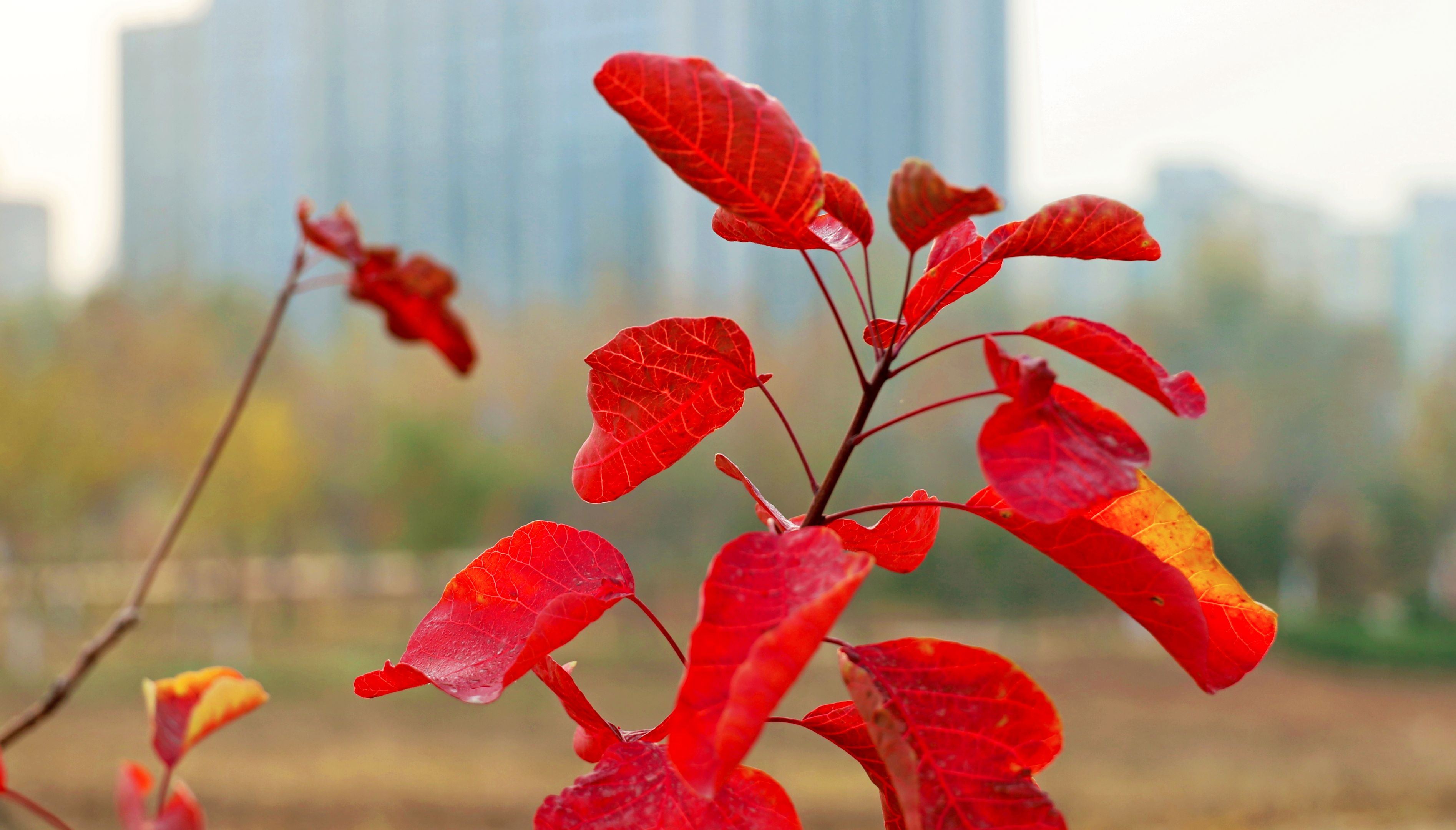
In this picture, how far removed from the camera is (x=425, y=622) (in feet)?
0.90

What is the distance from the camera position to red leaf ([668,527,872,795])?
186 millimetres

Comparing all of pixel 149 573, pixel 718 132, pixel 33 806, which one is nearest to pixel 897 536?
pixel 718 132

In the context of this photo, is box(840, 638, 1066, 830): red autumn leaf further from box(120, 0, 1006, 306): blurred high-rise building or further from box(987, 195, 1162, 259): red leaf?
box(120, 0, 1006, 306): blurred high-rise building

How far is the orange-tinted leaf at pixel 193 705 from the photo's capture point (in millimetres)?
268

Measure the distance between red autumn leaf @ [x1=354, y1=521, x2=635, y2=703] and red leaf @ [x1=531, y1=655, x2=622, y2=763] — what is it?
0.07ft

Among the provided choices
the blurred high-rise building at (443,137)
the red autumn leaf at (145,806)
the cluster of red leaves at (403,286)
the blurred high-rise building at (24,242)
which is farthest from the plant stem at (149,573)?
the blurred high-rise building at (24,242)

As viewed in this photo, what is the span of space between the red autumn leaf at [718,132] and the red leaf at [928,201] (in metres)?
0.02

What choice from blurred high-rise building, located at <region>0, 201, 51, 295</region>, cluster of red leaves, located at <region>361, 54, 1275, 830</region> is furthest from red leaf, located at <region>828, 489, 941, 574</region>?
blurred high-rise building, located at <region>0, 201, 51, 295</region>

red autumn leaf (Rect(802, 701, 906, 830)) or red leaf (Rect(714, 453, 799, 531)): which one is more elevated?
red leaf (Rect(714, 453, 799, 531))

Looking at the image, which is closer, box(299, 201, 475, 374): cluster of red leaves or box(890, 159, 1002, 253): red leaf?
box(890, 159, 1002, 253): red leaf

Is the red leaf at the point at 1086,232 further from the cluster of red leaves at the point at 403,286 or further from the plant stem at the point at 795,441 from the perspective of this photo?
the cluster of red leaves at the point at 403,286

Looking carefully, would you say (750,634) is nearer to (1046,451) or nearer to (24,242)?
(1046,451)

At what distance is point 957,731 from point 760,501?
9 cm

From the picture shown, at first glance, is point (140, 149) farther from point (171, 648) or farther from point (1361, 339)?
point (1361, 339)
